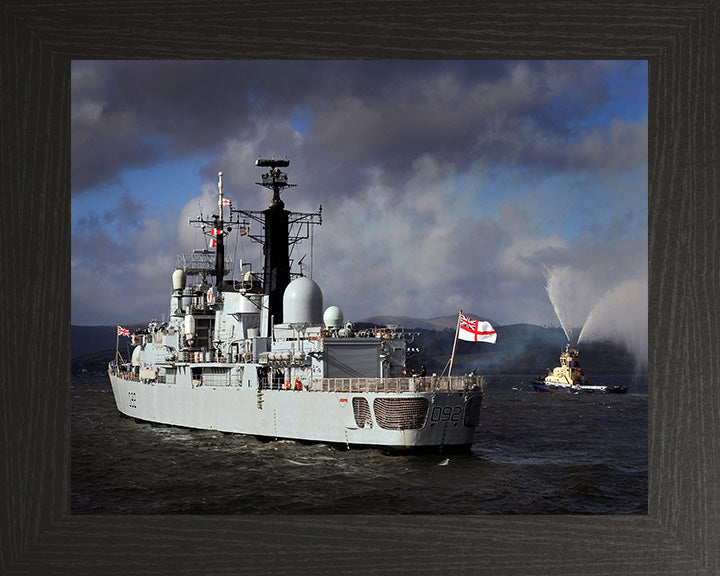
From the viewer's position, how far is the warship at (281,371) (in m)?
18.3

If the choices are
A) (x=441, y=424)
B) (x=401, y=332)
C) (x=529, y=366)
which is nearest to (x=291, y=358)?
(x=401, y=332)

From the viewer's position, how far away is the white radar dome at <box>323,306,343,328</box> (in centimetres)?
2172

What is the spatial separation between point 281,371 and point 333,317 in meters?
2.08

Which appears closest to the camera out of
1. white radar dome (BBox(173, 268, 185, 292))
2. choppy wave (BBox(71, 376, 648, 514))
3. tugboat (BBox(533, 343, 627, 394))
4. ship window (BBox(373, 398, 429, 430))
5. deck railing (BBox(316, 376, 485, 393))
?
choppy wave (BBox(71, 376, 648, 514))

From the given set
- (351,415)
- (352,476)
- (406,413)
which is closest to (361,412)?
(351,415)

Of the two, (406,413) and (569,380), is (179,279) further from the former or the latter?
(569,380)

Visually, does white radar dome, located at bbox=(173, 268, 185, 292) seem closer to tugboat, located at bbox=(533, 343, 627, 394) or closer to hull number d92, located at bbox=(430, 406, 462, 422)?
hull number d92, located at bbox=(430, 406, 462, 422)

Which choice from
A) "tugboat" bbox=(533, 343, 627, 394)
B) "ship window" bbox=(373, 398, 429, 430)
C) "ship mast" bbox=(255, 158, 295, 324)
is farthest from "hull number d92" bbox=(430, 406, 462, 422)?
"tugboat" bbox=(533, 343, 627, 394)

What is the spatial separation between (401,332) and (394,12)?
1500 centimetres

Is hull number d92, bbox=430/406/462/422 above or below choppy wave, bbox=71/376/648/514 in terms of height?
above

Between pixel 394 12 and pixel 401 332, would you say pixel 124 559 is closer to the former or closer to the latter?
pixel 394 12

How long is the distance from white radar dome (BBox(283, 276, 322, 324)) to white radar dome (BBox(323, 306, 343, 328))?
2.89 feet

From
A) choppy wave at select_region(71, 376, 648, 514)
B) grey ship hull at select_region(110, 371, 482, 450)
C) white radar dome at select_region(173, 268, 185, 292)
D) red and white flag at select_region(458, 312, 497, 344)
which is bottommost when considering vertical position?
choppy wave at select_region(71, 376, 648, 514)

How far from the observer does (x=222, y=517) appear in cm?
638
